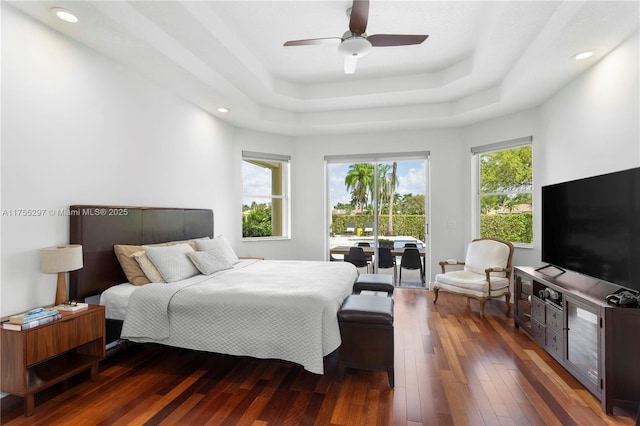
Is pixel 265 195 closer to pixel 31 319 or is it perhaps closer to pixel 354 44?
pixel 354 44

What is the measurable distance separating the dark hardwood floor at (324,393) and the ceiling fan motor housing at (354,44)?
2.65 m

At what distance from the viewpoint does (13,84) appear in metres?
2.23

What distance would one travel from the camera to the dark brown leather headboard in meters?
2.64

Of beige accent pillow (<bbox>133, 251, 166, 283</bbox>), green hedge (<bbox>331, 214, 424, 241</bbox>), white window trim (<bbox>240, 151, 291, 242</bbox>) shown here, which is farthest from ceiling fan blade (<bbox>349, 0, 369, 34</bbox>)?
green hedge (<bbox>331, 214, 424, 241</bbox>)

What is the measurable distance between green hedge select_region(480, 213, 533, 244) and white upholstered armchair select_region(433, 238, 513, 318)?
423 mm

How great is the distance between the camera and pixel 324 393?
7.25 ft

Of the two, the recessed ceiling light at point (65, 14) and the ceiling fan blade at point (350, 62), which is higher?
the recessed ceiling light at point (65, 14)

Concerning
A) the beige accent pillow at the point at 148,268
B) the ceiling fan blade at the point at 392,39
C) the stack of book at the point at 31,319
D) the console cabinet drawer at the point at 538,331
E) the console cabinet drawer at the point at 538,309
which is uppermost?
the ceiling fan blade at the point at 392,39

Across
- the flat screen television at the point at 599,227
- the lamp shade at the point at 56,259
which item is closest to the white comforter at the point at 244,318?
the lamp shade at the point at 56,259

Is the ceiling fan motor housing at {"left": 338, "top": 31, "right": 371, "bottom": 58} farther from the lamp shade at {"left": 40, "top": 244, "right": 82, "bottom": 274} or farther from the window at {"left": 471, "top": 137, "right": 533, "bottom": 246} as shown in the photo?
the window at {"left": 471, "top": 137, "right": 533, "bottom": 246}

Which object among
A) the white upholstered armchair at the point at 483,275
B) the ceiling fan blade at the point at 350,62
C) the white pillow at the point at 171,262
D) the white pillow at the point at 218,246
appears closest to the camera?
the ceiling fan blade at the point at 350,62

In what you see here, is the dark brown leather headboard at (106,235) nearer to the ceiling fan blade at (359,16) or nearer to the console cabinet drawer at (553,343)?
the ceiling fan blade at (359,16)

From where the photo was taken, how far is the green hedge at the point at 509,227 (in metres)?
4.45

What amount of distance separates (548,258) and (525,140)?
199 centimetres
